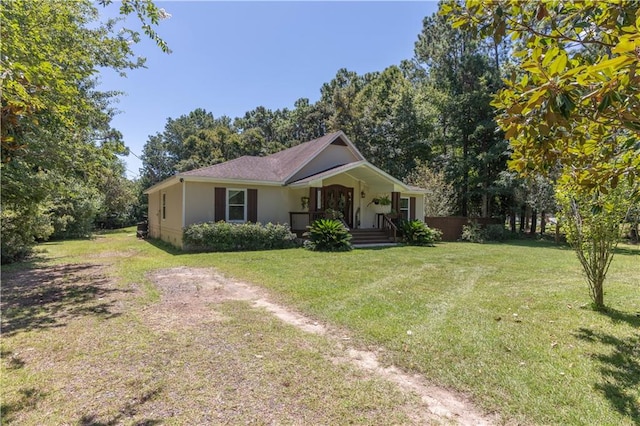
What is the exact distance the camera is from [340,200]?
17.1 meters

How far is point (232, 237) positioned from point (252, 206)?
2.20m

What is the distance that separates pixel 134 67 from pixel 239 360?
10.4m

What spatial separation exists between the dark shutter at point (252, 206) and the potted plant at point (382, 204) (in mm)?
6308

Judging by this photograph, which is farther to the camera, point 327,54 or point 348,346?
point 327,54

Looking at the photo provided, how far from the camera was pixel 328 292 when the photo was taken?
6.41 meters

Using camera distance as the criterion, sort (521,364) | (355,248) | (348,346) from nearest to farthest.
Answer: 1. (521,364)
2. (348,346)
3. (355,248)

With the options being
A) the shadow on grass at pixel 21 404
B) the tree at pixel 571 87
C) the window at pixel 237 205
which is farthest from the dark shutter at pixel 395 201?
the shadow on grass at pixel 21 404

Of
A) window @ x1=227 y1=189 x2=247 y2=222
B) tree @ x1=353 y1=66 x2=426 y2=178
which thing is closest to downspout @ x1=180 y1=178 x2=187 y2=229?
window @ x1=227 y1=189 x2=247 y2=222

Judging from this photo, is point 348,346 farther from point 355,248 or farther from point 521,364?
point 355,248

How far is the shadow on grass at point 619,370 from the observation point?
278 cm

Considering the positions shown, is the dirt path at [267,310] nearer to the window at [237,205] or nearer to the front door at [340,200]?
the window at [237,205]

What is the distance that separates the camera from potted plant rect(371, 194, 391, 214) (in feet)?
56.2

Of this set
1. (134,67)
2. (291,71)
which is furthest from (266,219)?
(291,71)

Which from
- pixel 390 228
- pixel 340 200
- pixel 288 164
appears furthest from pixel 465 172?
pixel 288 164
